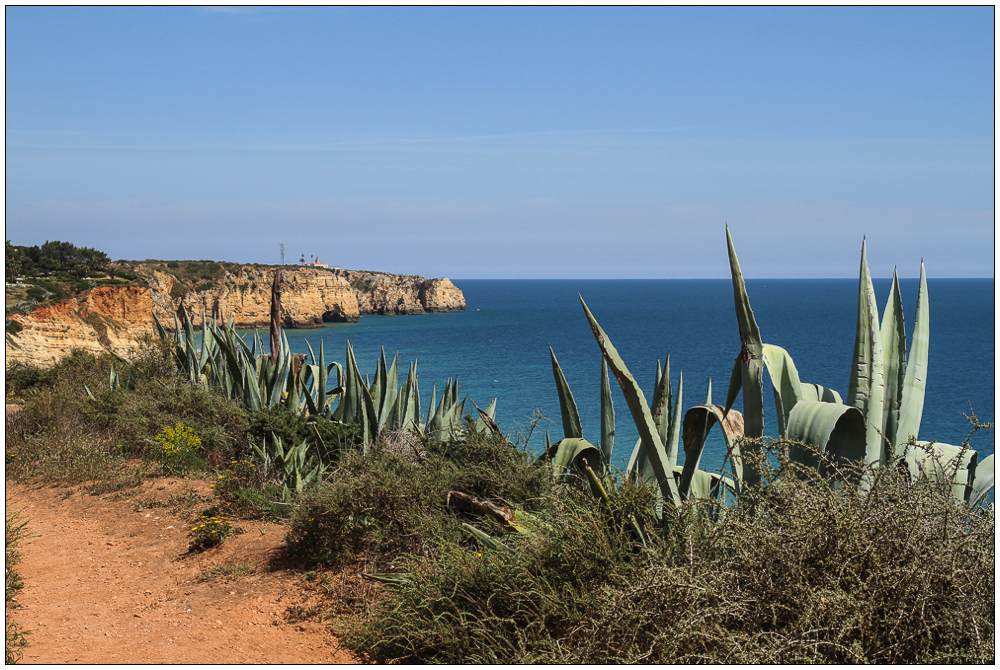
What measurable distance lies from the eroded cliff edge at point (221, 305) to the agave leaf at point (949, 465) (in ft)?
30.4

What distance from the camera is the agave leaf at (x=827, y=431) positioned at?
8.80 feet

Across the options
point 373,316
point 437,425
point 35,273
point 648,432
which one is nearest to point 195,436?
point 437,425

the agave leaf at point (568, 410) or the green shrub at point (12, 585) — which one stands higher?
the agave leaf at point (568, 410)

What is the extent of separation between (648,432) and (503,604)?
1.06 m

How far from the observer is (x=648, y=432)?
10.0 feet

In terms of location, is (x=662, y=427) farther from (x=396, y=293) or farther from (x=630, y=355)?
(x=396, y=293)

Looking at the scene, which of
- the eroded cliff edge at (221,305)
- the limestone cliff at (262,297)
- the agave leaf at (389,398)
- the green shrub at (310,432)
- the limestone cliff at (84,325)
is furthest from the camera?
the limestone cliff at (262,297)

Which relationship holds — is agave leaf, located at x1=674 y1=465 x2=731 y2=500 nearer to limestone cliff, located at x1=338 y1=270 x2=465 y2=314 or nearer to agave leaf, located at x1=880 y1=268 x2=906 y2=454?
agave leaf, located at x1=880 y1=268 x2=906 y2=454

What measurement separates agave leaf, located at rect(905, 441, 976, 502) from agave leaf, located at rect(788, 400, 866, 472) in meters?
0.22

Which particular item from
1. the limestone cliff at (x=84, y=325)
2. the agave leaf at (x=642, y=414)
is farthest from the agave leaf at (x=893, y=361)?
the limestone cliff at (x=84, y=325)

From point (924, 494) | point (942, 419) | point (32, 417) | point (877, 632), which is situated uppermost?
point (924, 494)

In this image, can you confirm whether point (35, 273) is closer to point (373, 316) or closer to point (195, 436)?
point (195, 436)

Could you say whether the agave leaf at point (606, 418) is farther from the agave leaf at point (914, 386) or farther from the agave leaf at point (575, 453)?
the agave leaf at point (914, 386)

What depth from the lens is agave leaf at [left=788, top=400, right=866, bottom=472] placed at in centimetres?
268
